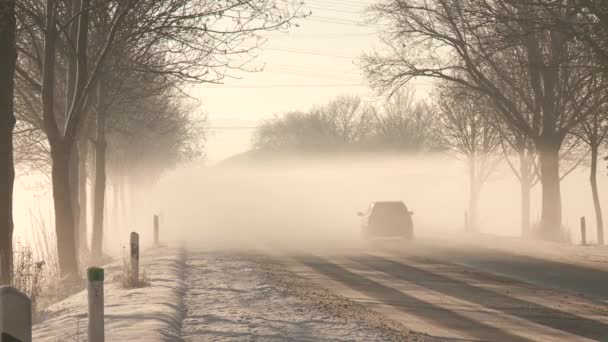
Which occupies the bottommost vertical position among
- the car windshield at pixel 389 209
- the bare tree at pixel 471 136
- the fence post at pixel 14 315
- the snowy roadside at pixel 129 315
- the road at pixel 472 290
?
the road at pixel 472 290

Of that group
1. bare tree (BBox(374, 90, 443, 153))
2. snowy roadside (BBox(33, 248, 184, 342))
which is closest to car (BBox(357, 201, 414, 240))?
snowy roadside (BBox(33, 248, 184, 342))

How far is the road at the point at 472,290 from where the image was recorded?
11.4 meters

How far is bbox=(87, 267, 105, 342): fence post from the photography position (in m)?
8.28

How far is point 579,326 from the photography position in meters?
11.5

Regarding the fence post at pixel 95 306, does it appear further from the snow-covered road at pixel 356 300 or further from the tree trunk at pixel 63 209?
the tree trunk at pixel 63 209

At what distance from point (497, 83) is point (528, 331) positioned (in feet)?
88.5

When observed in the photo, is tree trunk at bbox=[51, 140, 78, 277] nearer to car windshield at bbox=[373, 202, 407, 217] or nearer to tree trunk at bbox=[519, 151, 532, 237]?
car windshield at bbox=[373, 202, 407, 217]

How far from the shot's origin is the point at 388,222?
32.6 m

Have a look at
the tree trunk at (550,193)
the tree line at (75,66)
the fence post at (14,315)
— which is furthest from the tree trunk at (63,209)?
the tree trunk at (550,193)

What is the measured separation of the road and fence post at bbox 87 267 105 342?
4332 mm

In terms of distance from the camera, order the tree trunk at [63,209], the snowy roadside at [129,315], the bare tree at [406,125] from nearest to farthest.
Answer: the snowy roadside at [129,315]
the tree trunk at [63,209]
the bare tree at [406,125]

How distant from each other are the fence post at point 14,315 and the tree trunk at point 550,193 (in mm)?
29405

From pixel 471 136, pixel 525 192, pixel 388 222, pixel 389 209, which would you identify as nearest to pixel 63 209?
pixel 388 222

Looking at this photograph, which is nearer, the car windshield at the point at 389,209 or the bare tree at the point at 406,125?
the car windshield at the point at 389,209
